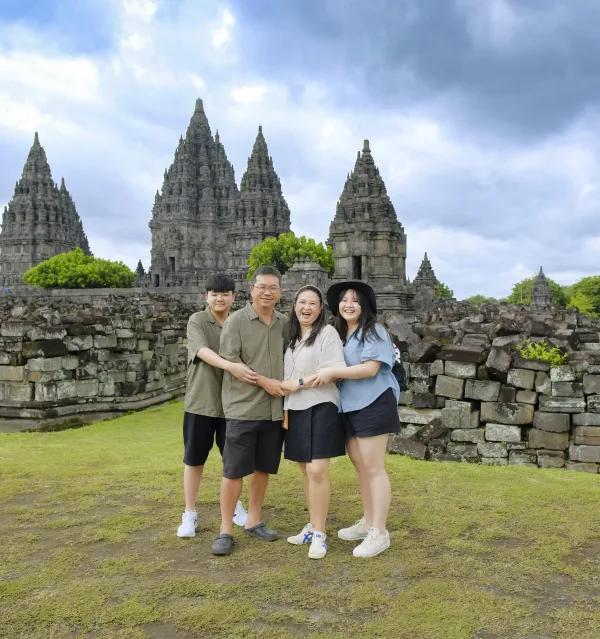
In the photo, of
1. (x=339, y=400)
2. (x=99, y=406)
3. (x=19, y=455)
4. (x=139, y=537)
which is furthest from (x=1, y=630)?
(x=99, y=406)

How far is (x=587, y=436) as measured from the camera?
6.68 meters

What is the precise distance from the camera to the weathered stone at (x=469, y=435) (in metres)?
7.10

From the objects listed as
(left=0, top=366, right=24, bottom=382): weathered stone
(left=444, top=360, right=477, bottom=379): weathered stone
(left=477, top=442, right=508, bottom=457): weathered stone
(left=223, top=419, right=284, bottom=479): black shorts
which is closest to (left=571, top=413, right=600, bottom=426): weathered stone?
(left=477, top=442, right=508, bottom=457): weathered stone

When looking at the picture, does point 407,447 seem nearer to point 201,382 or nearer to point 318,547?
point 318,547

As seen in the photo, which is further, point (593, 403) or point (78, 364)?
point (78, 364)

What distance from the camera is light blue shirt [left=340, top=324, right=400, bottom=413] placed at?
13.9 feet

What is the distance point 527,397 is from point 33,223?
7931 cm

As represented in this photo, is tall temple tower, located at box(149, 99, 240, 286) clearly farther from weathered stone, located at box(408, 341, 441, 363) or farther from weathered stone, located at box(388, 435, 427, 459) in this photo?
weathered stone, located at box(388, 435, 427, 459)

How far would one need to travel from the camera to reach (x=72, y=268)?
6412 cm

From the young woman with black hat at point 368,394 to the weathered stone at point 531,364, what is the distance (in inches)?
119

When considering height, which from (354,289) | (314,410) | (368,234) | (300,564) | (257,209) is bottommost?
(300,564)

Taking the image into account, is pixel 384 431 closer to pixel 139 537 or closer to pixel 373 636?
pixel 373 636

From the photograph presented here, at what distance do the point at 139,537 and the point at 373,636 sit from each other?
6.86 ft

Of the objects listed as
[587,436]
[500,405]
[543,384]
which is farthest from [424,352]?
[587,436]
